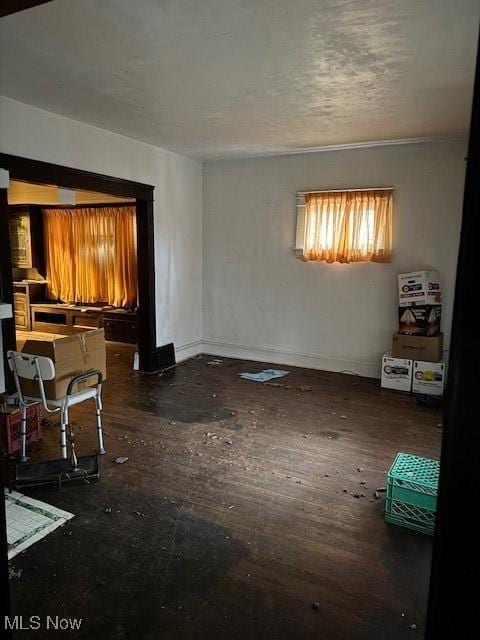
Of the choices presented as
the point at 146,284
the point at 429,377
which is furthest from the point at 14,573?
the point at 429,377

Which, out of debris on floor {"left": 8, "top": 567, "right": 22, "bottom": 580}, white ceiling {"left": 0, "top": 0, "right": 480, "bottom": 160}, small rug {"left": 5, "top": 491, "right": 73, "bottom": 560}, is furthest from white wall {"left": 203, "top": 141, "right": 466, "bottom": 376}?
debris on floor {"left": 8, "top": 567, "right": 22, "bottom": 580}

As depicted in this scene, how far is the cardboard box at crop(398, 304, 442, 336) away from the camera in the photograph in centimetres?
468

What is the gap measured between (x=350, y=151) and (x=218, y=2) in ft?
11.1

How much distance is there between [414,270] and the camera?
→ 4898mm

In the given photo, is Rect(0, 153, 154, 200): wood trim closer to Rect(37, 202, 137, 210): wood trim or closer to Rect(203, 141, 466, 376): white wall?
Rect(203, 141, 466, 376): white wall

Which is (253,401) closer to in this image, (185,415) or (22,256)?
(185,415)

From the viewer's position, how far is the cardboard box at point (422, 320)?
15.4ft

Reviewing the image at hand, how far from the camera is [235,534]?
2.35 metres

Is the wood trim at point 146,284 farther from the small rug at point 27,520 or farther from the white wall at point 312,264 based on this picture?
the small rug at point 27,520

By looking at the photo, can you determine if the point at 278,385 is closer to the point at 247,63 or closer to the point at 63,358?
the point at 63,358

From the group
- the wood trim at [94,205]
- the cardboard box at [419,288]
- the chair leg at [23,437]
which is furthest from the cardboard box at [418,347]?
the wood trim at [94,205]

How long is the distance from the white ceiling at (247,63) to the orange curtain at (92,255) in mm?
2934

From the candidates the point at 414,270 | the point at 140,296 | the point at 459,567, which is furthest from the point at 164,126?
the point at 459,567

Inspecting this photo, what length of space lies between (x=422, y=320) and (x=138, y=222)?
3.38 m
